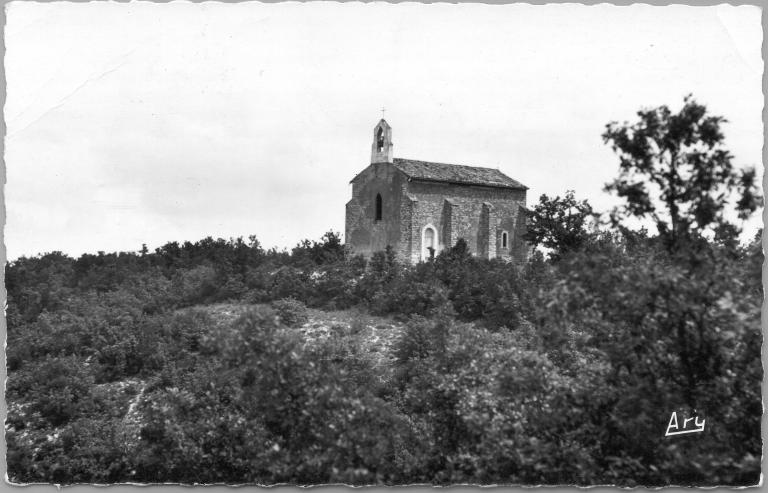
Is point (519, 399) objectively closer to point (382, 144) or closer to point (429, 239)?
point (429, 239)

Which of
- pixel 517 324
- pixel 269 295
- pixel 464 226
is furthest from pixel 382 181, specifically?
pixel 517 324

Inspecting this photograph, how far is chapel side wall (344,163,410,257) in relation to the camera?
1401 inches

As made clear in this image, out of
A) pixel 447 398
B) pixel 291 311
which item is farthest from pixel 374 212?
pixel 447 398

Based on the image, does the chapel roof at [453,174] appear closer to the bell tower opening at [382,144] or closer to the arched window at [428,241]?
the bell tower opening at [382,144]

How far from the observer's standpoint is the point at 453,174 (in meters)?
37.8

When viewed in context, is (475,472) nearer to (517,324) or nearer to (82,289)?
(517,324)

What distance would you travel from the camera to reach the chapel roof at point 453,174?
36188 mm

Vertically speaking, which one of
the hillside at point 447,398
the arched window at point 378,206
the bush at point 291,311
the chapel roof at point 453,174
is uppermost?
the chapel roof at point 453,174

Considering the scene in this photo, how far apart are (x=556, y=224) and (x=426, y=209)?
8252 mm

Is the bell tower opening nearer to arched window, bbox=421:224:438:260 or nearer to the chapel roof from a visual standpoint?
the chapel roof

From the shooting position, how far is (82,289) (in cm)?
2611

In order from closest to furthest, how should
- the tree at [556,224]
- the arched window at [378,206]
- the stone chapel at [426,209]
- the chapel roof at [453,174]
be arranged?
1. the tree at [556,224]
2. the stone chapel at [426,209]
3. the chapel roof at [453,174]
4. the arched window at [378,206]

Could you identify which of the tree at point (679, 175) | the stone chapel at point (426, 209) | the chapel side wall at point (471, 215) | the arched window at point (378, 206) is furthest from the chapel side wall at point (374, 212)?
the tree at point (679, 175)

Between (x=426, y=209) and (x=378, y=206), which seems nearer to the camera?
(x=426, y=209)
